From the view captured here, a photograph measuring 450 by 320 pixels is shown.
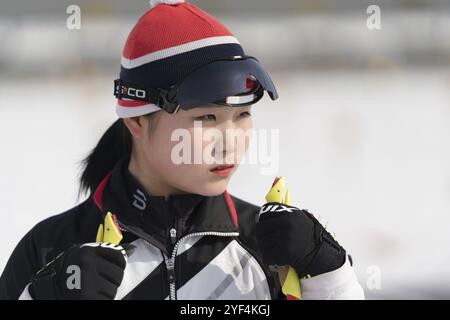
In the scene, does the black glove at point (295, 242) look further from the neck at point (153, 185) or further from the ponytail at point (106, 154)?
the ponytail at point (106, 154)

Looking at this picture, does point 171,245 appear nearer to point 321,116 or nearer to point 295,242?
point 295,242

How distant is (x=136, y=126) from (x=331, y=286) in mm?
449

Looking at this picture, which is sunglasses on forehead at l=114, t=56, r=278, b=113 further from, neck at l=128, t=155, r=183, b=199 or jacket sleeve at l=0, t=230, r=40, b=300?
jacket sleeve at l=0, t=230, r=40, b=300

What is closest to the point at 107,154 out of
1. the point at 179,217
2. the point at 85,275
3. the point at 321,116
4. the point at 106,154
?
the point at 106,154

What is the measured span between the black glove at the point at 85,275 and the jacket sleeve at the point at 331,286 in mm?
300

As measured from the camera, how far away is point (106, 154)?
1.49 meters

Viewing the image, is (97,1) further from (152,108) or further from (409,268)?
(152,108)

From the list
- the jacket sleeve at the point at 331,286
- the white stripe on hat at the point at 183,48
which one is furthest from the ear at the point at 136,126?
the jacket sleeve at the point at 331,286

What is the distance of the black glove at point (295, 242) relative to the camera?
1185 millimetres

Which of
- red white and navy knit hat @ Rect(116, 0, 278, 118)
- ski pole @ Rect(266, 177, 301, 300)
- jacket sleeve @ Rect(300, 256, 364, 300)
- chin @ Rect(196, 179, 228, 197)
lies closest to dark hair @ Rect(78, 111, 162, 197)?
red white and navy knit hat @ Rect(116, 0, 278, 118)

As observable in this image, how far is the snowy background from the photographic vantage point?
2.77m

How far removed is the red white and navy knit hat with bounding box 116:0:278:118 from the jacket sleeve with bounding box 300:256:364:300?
40 centimetres
